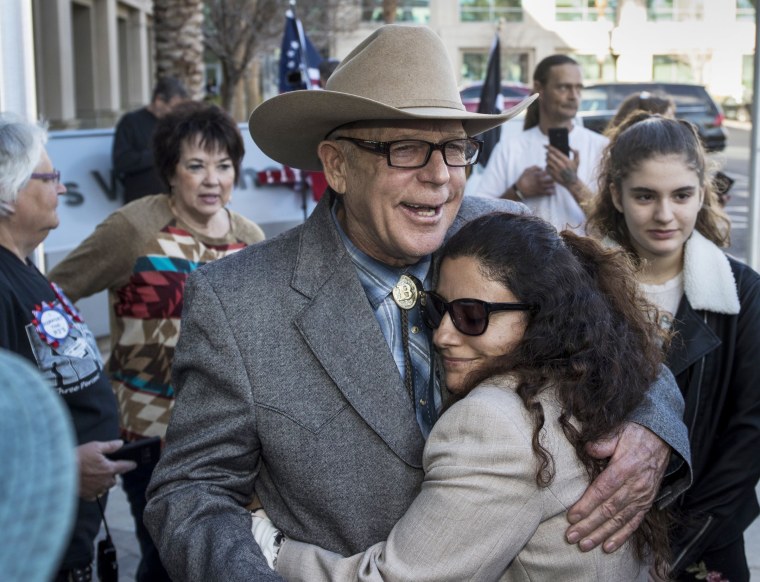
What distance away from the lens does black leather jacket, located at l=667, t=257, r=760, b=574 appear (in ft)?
8.79

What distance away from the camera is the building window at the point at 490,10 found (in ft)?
167

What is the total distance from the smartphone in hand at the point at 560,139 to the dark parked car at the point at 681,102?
586 inches

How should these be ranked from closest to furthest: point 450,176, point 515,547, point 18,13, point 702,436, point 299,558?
point 515,547, point 299,558, point 450,176, point 702,436, point 18,13

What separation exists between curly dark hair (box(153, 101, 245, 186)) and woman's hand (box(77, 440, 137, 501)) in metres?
1.53

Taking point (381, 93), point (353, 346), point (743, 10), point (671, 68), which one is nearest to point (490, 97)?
point (381, 93)

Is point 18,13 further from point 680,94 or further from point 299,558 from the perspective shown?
point 680,94

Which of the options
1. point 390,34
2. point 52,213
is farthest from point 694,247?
point 52,213

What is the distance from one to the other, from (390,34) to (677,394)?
1.17 m

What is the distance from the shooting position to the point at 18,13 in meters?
3.61

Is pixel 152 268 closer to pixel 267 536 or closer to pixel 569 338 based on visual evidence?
pixel 267 536

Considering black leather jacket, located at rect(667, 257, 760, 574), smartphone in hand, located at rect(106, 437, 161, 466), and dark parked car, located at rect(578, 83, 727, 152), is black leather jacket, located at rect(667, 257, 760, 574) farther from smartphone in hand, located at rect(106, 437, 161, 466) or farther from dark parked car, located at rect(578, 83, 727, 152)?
dark parked car, located at rect(578, 83, 727, 152)

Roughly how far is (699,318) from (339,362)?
1.17 meters

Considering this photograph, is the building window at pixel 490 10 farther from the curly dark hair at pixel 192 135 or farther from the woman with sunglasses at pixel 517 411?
the woman with sunglasses at pixel 517 411

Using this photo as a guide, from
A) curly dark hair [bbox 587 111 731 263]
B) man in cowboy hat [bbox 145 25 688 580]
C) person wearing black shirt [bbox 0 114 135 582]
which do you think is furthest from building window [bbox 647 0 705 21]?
man in cowboy hat [bbox 145 25 688 580]
